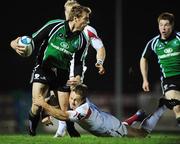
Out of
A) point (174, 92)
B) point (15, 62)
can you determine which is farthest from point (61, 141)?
point (15, 62)

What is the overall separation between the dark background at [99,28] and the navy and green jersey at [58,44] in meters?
21.9

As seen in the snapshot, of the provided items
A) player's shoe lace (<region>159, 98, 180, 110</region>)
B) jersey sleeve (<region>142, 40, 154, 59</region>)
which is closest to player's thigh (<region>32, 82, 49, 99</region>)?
player's shoe lace (<region>159, 98, 180, 110</region>)

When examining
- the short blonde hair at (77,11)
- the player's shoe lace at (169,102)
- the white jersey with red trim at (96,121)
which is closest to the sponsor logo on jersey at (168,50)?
the player's shoe lace at (169,102)

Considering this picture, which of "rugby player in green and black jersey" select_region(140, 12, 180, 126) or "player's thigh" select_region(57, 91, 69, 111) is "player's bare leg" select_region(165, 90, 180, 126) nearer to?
"rugby player in green and black jersey" select_region(140, 12, 180, 126)

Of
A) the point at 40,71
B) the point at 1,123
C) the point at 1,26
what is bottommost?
the point at 1,123

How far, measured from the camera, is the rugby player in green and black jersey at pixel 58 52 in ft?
44.6

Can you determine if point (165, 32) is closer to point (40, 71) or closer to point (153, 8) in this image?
point (40, 71)

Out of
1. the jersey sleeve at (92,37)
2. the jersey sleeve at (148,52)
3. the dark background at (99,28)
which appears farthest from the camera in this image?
the dark background at (99,28)

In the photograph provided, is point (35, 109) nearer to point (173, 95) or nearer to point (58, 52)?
point (58, 52)

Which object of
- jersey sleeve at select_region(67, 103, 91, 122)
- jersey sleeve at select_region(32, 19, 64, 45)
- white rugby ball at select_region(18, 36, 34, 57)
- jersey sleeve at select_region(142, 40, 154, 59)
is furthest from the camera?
jersey sleeve at select_region(142, 40, 154, 59)

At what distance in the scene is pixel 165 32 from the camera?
47.4 ft

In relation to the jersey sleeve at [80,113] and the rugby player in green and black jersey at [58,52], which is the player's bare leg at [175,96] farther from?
the jersey sleeve at [80,113]

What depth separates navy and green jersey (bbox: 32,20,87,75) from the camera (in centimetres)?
1356

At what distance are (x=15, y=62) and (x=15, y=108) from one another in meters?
12.9
